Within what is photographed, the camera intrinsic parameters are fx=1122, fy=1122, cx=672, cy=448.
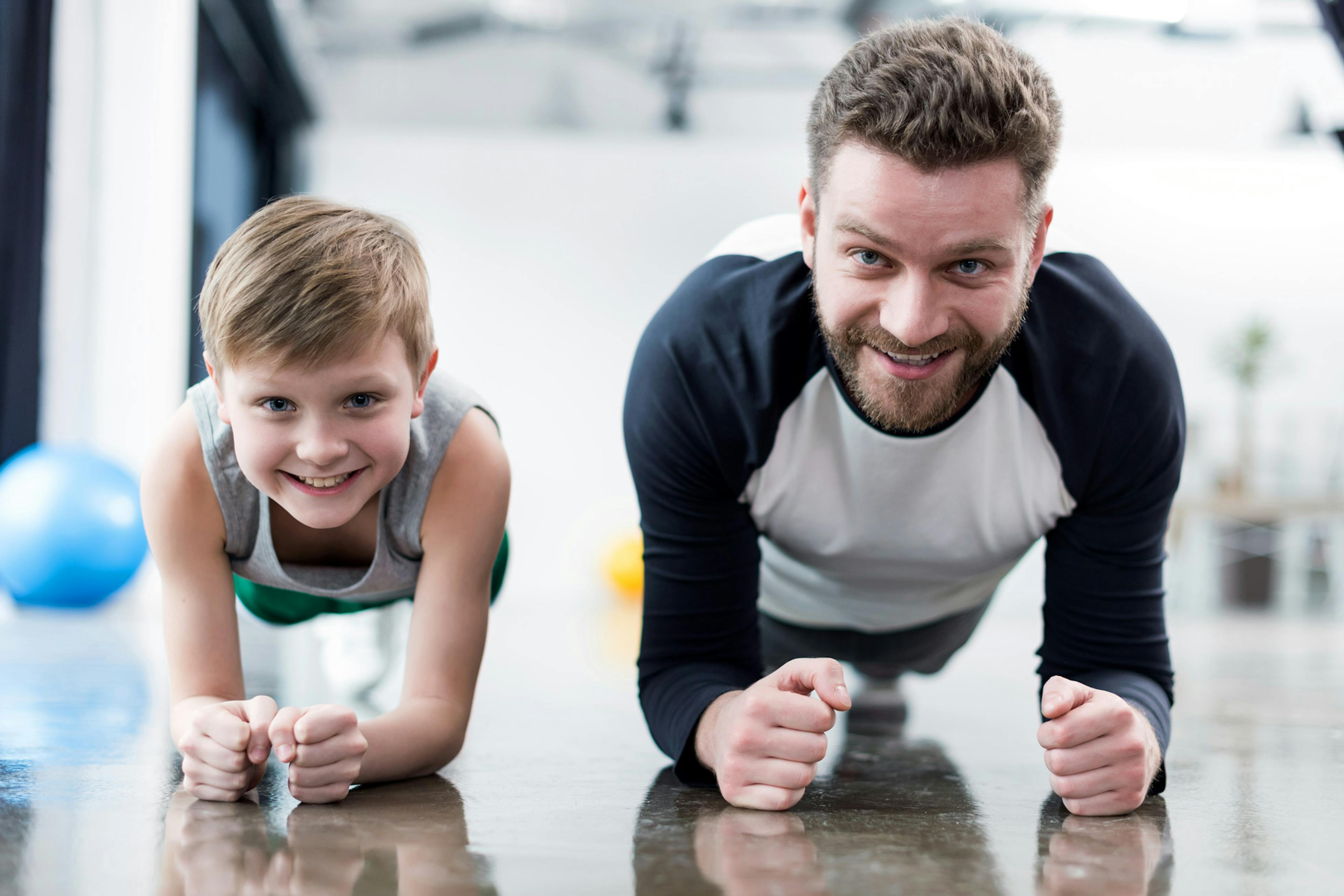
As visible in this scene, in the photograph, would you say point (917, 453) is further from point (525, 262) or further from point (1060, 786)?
point (525, 262)

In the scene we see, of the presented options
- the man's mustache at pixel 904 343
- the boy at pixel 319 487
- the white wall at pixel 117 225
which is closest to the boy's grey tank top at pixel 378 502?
the boy at pixel 319 487

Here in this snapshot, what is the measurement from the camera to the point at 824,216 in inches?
41.6

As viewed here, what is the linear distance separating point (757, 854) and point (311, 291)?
62cm

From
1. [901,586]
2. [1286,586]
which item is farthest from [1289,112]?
[901,586]

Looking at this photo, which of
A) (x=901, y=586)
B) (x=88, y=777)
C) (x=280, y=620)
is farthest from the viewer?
(x=280, y=620)

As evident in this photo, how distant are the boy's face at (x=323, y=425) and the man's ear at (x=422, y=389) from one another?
0.02 metres

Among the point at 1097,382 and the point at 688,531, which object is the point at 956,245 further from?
the point at 688,531

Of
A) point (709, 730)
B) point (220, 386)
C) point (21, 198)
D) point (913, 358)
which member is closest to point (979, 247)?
point (913, 358)

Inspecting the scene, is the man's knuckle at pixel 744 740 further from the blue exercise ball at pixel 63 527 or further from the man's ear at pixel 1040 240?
the blue exercise ball at pixel 63 527

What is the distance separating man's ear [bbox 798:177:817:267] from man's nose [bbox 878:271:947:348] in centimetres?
11

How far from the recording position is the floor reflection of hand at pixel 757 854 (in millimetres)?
787

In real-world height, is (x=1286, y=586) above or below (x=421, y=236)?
below

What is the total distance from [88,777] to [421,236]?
4.37m

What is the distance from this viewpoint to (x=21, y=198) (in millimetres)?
3141
